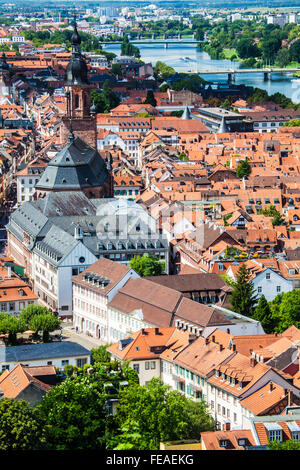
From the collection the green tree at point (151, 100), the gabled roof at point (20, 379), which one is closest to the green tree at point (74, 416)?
the gabled roof at point (20, 379)

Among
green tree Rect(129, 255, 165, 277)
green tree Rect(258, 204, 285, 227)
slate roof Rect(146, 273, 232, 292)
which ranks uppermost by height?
slate roof Rect(146, 273, 232, 292)

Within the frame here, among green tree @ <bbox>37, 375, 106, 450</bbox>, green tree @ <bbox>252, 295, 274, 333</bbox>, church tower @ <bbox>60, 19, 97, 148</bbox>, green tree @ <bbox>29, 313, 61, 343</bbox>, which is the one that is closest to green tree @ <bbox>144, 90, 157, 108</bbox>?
church tower @ <bbox>60, 19, 97, 148</bbox>

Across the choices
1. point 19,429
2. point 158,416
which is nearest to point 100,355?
point 158,416

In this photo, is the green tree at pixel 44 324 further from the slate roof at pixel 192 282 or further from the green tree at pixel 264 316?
the green tree at pixel 264 316

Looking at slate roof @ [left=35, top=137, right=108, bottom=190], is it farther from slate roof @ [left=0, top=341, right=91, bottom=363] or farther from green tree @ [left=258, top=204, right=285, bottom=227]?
slate roof @ [left=0, top=341, right=91, bottom=363]

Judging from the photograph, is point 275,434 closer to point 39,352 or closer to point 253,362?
point 253,362

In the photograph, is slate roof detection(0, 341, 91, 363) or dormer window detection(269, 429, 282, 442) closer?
dormer window detection(269, 429, 282, 442)

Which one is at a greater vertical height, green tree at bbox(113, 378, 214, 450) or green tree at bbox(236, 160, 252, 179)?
green tree at bbox(113, 378, 214, 450)
